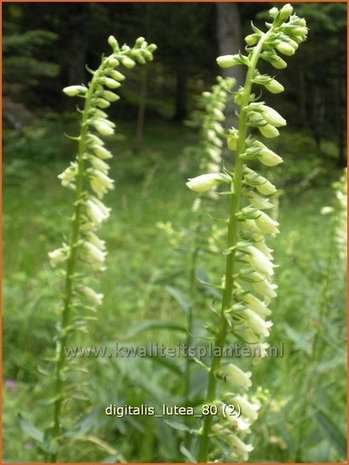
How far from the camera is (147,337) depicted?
16.3 feet

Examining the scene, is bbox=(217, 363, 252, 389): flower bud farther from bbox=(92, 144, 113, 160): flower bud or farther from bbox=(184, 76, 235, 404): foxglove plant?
bbox=(184, 76, 235, 404): foxglove plant

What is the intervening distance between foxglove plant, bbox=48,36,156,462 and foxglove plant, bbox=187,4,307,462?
0.58 m

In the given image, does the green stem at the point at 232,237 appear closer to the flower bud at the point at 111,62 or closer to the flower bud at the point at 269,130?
the flower bud at the point at 269,130

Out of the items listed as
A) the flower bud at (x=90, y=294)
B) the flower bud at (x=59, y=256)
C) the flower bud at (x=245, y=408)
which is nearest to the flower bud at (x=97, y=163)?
the flower bud at (x=59, y=256)

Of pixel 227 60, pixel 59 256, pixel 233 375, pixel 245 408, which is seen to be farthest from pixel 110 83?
pixel 245 408

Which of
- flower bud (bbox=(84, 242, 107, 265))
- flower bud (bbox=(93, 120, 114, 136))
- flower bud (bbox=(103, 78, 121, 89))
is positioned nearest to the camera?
flower bud (bbox=(103, 78, 121, 89))

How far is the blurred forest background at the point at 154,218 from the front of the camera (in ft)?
11.6

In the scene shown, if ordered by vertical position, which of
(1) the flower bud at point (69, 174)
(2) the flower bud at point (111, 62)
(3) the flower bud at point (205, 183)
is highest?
(2) the flower bud at point (111, 62)

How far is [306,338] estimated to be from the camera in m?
3.56

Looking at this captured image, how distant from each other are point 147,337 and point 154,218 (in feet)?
13.7

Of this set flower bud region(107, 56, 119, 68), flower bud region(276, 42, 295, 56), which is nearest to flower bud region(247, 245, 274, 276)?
flower bud region(276, 42, 295, 56)

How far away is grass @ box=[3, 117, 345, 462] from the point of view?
11.0 ft

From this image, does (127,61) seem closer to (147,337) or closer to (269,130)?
(269,130)

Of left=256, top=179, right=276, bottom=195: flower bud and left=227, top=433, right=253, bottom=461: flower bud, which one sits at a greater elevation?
left=256, top=179, right=276, bottom=195: flower bud
